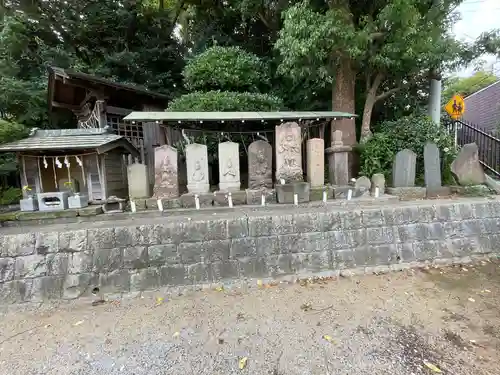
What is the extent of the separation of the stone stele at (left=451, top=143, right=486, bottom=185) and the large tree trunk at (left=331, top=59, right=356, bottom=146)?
2596 mm

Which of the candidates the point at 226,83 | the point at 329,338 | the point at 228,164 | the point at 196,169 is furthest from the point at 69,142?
the point at 329,338

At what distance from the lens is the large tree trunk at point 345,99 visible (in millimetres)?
7109

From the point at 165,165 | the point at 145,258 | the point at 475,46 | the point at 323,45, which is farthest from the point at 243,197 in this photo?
the point at 475,46

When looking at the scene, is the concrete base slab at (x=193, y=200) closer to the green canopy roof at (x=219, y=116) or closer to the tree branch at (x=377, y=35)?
the green canopy roof at (x=219, y=116)

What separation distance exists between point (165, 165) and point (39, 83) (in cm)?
752

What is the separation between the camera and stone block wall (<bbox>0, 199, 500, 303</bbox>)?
3617 mm

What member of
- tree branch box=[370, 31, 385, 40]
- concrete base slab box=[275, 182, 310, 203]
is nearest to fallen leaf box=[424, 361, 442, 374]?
concrete base slab box=[275, 182, 310, 203]

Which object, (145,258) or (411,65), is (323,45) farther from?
(145,258)

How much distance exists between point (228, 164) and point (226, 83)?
372 centimetres

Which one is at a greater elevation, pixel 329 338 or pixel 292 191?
pixel 292 191

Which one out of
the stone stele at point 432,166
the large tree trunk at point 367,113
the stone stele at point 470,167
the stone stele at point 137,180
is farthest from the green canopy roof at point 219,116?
the stone stele at point 470,167

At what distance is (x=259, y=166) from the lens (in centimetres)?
607

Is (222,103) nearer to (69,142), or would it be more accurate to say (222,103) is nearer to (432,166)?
(69,142)

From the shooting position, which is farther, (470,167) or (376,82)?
(376,82)
